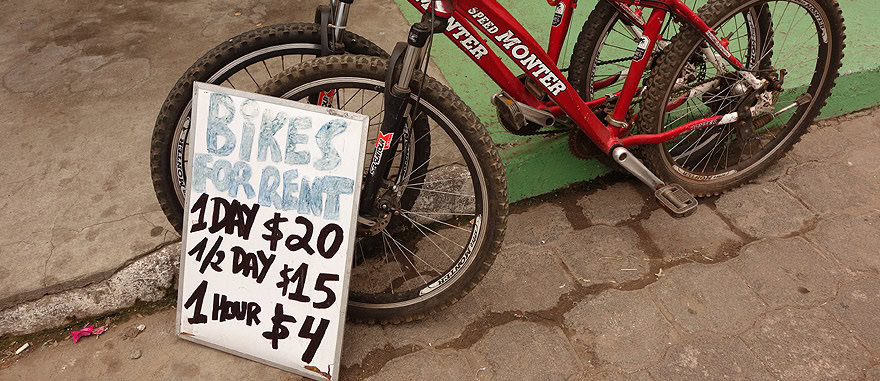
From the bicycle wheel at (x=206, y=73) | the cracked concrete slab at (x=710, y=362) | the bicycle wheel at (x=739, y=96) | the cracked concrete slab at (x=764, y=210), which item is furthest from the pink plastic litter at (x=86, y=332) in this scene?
the cracked concrete slab at (x=764, y=210)

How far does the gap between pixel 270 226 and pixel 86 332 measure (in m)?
0.87

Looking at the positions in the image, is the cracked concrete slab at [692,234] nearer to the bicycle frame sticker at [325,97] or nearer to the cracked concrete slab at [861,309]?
the cracked concrete slab at [861,309]

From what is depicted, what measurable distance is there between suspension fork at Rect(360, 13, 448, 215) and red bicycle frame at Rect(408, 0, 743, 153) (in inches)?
5.1

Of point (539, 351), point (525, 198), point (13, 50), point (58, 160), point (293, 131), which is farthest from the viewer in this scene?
point (13, 50)

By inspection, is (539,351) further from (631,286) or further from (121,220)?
(121,220)

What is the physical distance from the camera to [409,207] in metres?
2.36

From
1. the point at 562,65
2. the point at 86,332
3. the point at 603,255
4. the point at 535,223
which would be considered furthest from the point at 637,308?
the point at 86,332

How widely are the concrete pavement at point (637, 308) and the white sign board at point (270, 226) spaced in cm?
17

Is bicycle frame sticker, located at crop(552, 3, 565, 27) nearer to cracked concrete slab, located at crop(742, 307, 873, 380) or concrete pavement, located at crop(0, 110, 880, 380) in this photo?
concrete pavement, located at crop(0, 110, 880, 380)

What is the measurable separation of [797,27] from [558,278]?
199 centimetres

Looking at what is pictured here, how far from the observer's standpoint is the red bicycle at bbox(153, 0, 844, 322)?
179 centimetres

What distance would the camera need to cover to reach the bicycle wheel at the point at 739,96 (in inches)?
87.6

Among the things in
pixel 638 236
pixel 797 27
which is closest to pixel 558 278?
pixel 638 236

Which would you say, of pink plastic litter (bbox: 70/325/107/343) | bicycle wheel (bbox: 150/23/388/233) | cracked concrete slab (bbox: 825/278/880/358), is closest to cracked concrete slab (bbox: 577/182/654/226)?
cracked concrete slab (bbox: 825/278/880/358)
